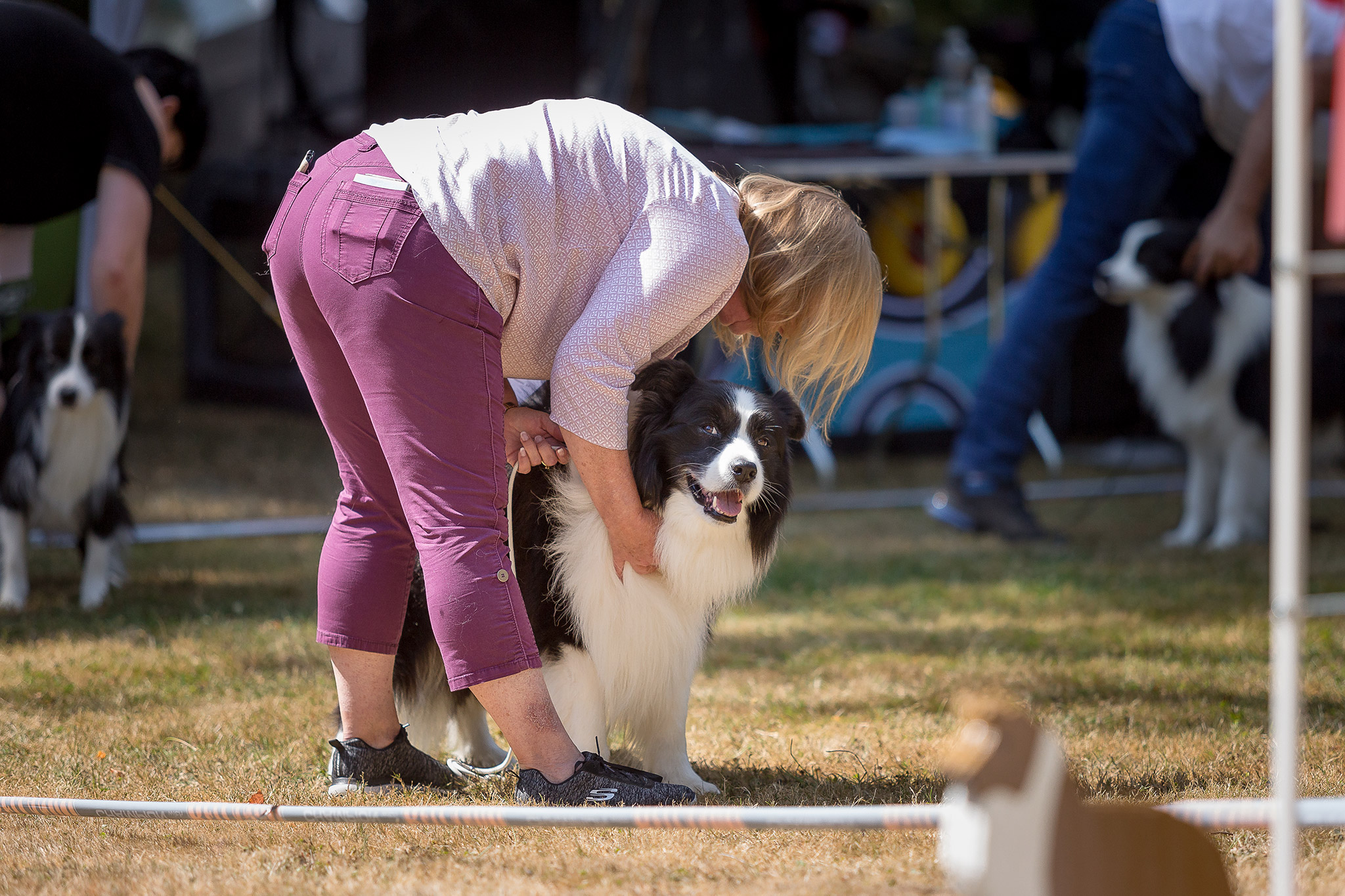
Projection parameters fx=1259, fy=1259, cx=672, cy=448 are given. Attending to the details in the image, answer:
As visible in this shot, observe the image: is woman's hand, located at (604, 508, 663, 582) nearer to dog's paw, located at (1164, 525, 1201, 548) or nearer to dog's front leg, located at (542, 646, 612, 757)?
dog's front leg, located at (542, 646, 612, 757)

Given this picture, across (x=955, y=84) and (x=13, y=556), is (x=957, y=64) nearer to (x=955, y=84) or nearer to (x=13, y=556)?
(x=955, y=84)

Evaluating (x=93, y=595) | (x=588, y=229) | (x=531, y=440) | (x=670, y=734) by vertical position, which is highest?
(x=588, y=229)

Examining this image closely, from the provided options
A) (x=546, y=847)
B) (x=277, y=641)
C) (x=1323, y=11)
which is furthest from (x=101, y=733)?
(x=1323, y=11)

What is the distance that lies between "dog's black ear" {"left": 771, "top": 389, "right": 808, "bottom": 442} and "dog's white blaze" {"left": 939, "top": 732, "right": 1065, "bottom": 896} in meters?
1.20

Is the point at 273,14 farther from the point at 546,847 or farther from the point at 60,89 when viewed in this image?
the point at 546,847

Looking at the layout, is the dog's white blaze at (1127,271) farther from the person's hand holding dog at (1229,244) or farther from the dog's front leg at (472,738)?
the dog's front leg at (472,738)

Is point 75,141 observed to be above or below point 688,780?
above

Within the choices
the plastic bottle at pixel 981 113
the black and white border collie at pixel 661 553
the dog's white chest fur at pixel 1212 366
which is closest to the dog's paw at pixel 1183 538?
the dog's white chest fur at pixel 1212 366

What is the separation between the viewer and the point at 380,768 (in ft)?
7.98

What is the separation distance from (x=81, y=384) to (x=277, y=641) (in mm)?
1169

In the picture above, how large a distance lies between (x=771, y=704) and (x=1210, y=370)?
3.44 metres

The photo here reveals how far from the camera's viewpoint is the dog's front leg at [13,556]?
13.6 ft

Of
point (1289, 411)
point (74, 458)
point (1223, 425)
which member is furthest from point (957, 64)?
point (1289, 411)

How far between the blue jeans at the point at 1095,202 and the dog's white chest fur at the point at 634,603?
9.68ft
